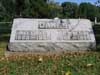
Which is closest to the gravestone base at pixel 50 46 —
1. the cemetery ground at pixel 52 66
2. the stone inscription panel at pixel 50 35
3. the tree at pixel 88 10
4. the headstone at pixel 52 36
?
the headstone at pixel 52 36

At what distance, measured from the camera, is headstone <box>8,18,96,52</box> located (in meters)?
11.1

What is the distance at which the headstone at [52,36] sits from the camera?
436 inches

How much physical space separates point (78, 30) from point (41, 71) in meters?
4.65

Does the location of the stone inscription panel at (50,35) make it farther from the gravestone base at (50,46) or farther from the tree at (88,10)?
the tree at (88,10)

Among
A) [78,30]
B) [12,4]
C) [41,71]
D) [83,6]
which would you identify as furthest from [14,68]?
[83,6]

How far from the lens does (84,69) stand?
7340mm

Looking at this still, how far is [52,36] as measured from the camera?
11.3 metres

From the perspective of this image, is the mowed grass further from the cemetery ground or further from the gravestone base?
the gravestone base

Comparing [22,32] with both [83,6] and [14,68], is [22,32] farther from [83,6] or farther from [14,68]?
[83,6]

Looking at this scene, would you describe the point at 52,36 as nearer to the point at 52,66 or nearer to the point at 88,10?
the point at 52,66

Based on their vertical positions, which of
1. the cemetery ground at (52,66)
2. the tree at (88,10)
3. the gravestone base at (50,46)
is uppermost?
the cemetery ground at (52,66)

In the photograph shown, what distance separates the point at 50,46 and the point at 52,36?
428 mm

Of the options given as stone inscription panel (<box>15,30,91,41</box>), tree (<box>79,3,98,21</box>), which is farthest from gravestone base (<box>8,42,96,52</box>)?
tree (<box>79,3,98,21</box>)

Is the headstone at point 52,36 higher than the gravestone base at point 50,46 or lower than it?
higher
